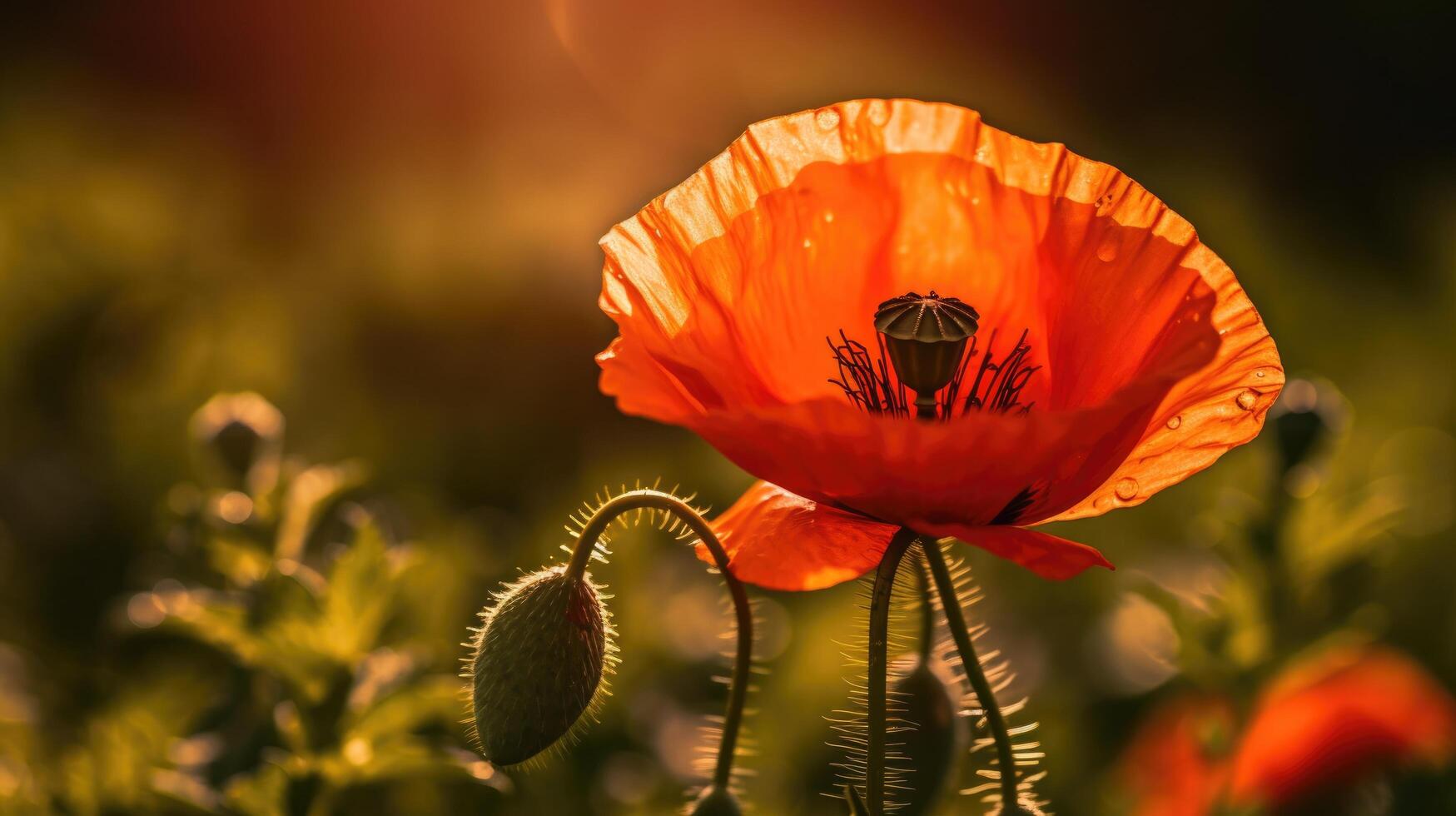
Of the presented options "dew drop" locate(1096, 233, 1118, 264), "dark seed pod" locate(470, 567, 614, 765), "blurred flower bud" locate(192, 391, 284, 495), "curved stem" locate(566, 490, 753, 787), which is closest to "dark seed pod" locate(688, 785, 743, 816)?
"curved stem" locate(566, 490, 753, 787)

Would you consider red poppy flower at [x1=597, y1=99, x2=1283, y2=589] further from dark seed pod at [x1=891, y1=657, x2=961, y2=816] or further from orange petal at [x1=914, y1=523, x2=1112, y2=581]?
dark seed pod at [x1=891, y1=657, x2=961, y2=816]

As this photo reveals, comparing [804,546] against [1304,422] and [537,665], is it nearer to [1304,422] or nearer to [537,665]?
[537,665]

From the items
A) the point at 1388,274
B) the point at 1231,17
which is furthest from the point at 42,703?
the point at 1231,17

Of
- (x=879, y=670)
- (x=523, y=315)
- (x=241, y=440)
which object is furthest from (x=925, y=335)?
(x=523, y=315)

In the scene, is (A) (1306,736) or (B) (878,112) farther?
(A) (1306,736)

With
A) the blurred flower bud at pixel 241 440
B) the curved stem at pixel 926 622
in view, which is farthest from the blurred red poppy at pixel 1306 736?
the blurred flower bud at pixel 241 440
